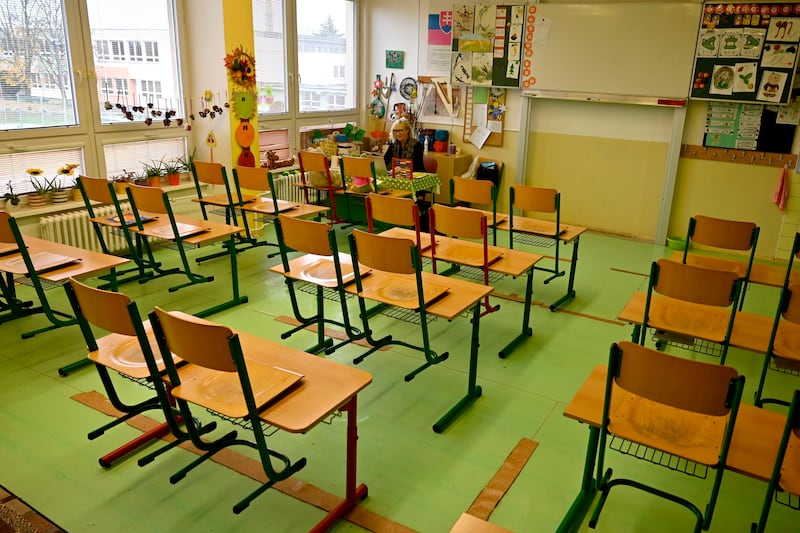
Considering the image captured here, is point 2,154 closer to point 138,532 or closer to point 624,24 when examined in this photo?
point 138,532

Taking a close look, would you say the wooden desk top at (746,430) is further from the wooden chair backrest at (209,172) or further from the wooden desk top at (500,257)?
the wooden chair backrest at (209,172)

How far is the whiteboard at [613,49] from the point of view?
6.26 metres

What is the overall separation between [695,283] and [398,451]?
162 cm

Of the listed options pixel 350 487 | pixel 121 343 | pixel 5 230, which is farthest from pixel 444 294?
pixel 5 230

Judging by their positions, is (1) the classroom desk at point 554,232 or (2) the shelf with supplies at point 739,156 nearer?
(1) the classroom desk at point 554,232

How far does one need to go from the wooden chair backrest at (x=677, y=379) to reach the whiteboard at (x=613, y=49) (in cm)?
520

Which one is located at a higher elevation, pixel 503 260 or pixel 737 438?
pixel 503 260

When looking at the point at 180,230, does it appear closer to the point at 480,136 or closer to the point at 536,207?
the point at 536,207

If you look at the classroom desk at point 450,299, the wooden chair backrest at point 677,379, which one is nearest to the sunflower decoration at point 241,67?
the classroom desk at point 450,299

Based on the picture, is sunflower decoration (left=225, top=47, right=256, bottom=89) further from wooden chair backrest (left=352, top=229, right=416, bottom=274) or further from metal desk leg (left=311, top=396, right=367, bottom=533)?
metal desk leg (left=311, top=396, right=367, bottom=533)

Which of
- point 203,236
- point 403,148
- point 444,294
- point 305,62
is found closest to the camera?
point 444,294

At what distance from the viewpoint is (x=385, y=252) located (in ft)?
10.3

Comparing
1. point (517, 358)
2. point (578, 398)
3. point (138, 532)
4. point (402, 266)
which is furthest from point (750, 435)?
point (138, 532)

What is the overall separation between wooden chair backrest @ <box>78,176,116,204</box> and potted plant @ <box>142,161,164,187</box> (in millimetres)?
1170
